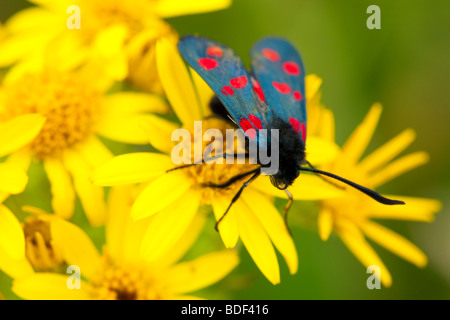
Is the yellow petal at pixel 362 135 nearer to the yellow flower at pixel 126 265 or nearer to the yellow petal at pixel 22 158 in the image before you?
the yellow flower at pixel 126 265

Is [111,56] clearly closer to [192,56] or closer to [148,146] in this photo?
[192,56]

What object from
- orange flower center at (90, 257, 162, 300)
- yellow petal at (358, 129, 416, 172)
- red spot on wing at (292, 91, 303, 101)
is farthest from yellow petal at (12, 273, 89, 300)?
yellow petal at (358, 129, 416, 172)

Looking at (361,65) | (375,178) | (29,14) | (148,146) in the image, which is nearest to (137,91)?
(148,146)

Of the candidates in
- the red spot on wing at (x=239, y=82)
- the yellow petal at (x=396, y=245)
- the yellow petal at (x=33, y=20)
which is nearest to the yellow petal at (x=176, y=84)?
the red spot on wing at (x=239, y=82)

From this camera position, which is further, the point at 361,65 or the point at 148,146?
the point at 361,65

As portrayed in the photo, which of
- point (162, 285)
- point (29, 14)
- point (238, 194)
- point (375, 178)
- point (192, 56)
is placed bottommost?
point (162, 285)

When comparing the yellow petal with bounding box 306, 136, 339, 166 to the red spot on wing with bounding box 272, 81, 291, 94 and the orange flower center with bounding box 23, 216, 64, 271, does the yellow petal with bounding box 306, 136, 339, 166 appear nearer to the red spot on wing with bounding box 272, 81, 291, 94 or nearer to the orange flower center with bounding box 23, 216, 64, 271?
the red spot on wing with bounding box 272, 81, 291, 94
